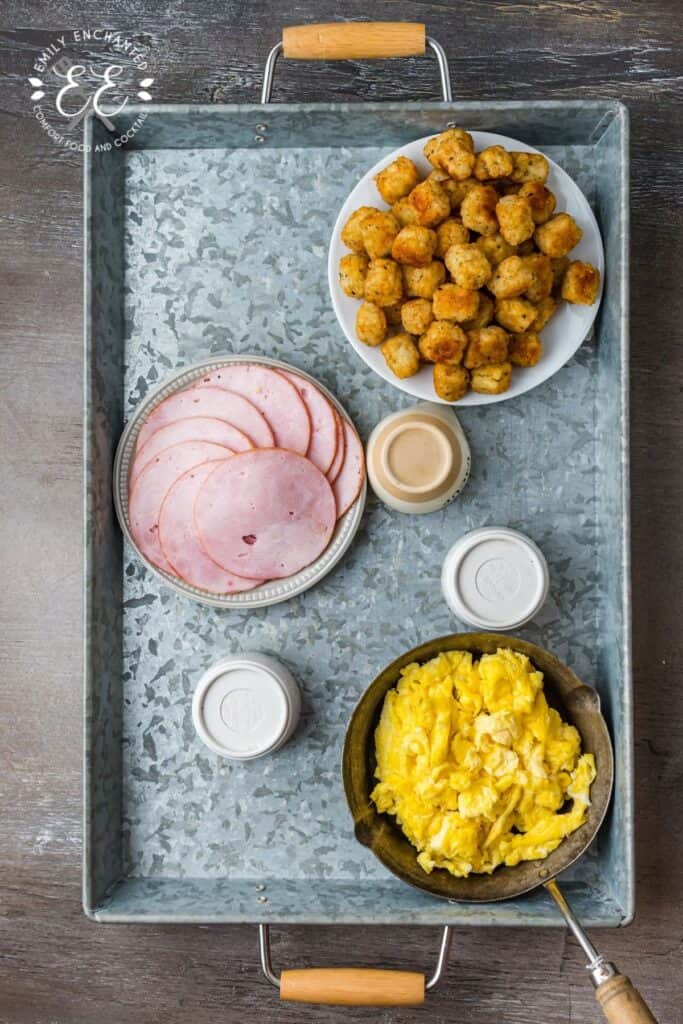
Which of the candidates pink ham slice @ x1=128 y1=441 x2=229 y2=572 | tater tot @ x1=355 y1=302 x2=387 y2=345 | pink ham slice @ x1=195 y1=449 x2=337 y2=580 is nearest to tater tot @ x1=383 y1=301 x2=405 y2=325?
tater tot @ x1=355 y1=302 x2=387 y2=345

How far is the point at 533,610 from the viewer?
1.80 m

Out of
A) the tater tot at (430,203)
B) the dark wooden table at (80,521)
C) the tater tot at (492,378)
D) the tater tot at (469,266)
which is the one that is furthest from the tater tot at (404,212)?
the dark wooden table at (80,521)

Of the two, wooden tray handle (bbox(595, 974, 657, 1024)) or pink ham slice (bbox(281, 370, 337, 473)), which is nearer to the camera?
wooden tray handle (bbox(595, 974, 657, 1024))

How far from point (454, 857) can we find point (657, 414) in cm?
108

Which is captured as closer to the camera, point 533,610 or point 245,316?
point 533,610

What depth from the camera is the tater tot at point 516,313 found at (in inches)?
68.6

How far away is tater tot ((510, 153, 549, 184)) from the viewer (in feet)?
5.82

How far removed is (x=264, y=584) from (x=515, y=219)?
90cm

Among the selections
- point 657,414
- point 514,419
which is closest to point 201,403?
point 514,419

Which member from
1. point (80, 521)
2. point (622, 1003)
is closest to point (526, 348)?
point (80, 521)

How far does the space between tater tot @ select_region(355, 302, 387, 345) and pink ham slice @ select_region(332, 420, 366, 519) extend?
0.22 meters

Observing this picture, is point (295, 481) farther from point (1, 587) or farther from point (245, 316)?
point (1, 587)

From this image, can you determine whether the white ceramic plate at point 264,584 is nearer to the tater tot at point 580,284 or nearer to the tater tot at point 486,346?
the tater tot at point 486,346

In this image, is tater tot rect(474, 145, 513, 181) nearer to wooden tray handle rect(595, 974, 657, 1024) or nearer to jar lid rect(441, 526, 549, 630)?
jar lid rect(441, 526, 549, 630)
